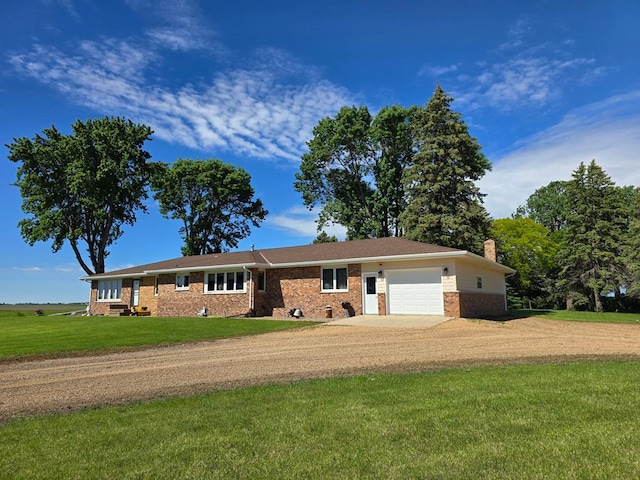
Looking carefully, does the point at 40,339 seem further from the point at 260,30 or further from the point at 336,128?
the point at 336,128

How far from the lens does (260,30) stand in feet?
47.2

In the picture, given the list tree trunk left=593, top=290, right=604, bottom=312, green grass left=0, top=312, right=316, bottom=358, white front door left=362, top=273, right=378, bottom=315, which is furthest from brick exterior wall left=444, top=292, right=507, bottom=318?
tree trunk left=593, top=290, right=604, bottom=312

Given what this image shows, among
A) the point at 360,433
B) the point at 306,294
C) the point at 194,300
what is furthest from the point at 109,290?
the point at 360,433

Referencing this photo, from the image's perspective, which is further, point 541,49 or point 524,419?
point 541,49

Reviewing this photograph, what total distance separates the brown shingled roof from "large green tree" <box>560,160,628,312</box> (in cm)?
1948

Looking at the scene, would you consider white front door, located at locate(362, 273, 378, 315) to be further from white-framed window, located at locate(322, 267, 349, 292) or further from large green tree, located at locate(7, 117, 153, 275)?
large green tree, located at locate(7, 117, 153, 275)

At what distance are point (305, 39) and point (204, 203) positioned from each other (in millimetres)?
33677

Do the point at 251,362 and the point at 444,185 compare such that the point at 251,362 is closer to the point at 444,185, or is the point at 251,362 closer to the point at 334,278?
the point at 334,278

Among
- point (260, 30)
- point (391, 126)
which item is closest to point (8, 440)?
point (260, 30)

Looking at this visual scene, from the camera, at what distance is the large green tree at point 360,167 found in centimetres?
3773

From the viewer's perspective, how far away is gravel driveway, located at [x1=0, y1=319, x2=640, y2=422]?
22.4 feet

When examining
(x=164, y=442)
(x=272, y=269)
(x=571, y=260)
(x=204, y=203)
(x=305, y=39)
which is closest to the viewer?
(x=164, y=442)

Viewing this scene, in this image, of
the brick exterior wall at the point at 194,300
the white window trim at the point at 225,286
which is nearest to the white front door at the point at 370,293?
the brick exterior wall at the point at 194,300

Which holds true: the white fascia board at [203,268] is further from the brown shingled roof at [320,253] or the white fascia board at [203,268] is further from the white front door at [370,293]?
the white front door at [370,293]
